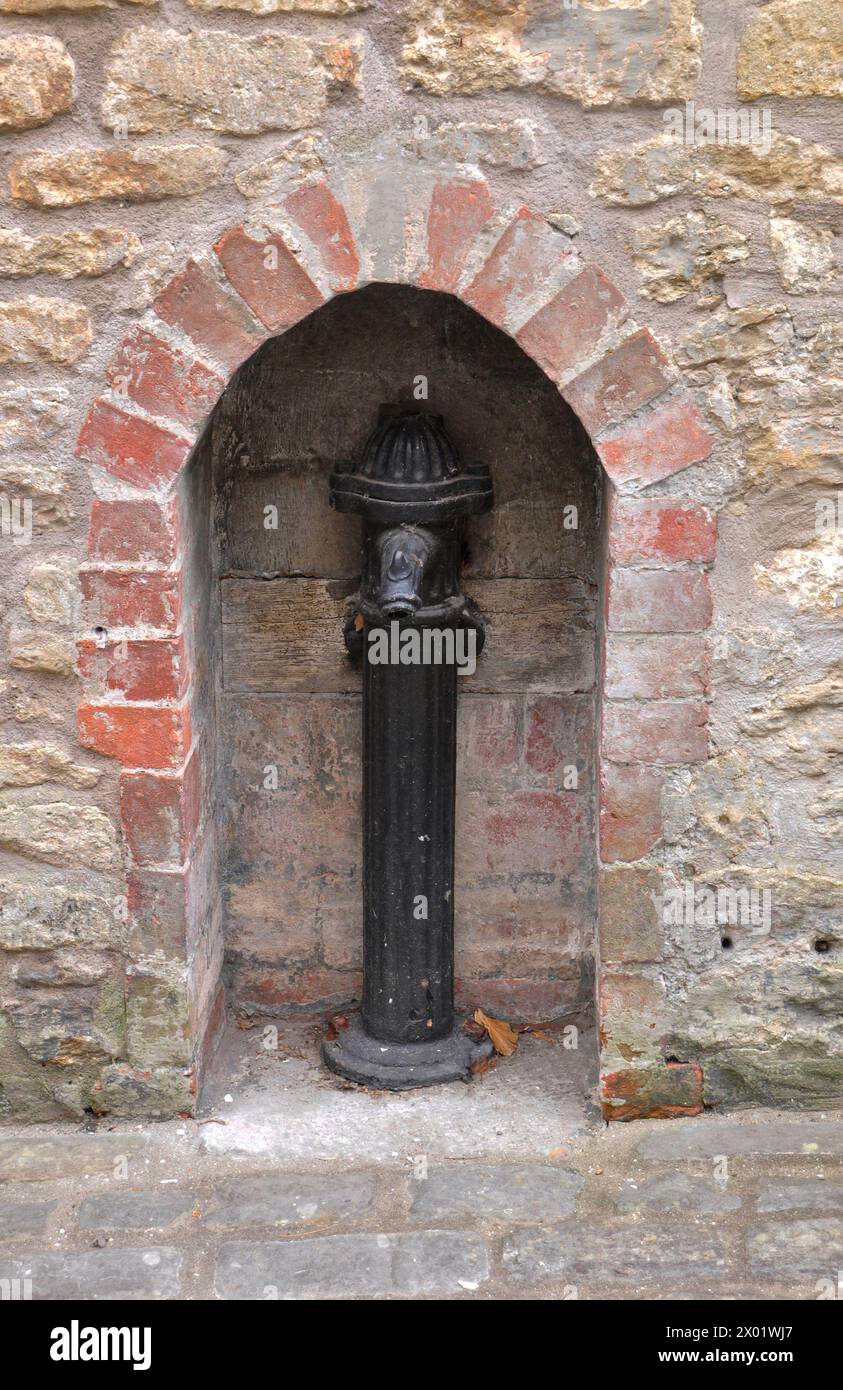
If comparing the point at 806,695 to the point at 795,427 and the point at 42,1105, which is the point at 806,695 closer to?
the point at 795,427

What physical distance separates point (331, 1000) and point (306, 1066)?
10.4 inches

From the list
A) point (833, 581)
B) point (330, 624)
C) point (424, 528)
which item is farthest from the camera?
point (330, 624)

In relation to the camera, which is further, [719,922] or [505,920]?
[505,920]

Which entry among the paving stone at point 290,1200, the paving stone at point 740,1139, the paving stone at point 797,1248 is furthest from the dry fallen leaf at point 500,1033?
the paving stone at point 797,1248

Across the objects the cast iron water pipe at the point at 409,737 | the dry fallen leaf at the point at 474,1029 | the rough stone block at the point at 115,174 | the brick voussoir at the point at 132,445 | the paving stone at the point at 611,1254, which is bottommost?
the paving stone at the point at 611,1254

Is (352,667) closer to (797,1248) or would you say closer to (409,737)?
(409,737)

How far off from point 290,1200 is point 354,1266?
30 cm

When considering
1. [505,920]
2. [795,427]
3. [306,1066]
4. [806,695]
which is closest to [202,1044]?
[306,1066]

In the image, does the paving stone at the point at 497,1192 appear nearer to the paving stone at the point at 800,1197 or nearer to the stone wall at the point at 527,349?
the stone wall at the point at 527,349

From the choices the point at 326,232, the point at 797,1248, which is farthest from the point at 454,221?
the point at 797,1248

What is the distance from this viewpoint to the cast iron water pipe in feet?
13.2

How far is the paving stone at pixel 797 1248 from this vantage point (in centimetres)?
356

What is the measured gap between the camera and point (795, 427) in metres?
3.68

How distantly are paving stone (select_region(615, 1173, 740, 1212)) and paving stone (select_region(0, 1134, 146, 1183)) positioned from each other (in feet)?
3.96
